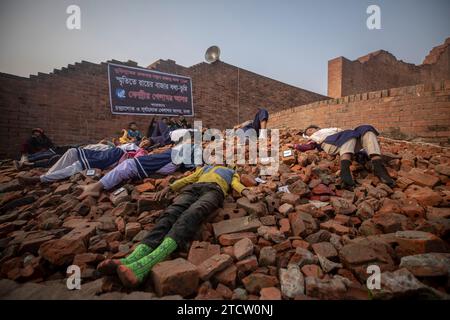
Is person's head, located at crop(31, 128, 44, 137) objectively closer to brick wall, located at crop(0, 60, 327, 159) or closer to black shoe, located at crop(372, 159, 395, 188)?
brick wall, located at crop(0, 60, 327, 159)

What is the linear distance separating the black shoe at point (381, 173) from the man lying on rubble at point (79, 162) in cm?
353

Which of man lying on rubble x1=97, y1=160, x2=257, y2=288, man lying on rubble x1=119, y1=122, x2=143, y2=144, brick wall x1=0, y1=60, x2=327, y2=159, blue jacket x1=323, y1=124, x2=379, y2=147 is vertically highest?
brick wall x1=0, y1=60, x2=327, y2=159

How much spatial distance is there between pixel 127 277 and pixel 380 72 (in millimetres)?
17668

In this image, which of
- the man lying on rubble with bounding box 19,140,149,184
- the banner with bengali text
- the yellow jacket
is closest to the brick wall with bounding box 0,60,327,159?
the banner with bengali text

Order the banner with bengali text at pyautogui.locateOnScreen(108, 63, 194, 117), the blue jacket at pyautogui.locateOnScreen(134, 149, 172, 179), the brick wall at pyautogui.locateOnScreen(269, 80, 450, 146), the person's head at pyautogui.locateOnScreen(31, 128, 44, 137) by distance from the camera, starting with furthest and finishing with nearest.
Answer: the banner with bengali text at pyautogui.locateOnScreen(108, 63, 194, 117) < the person's head at pyautogui.locateOnScreen(31, 128, 44, 137) < the brick wall at pyautogui.locateOnScreen(269, 80, 450, 146) < the blue jacket at pyautogui.locateOnScreen(134, 149, 172, 179)

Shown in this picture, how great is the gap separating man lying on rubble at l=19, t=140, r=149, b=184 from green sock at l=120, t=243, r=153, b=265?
2.28 metres

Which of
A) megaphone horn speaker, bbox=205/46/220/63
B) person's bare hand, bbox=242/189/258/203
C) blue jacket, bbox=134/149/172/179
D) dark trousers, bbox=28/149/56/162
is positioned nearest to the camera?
person's bare hand, bbox=242/189/258/203

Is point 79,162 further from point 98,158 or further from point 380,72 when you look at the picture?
point 380,72

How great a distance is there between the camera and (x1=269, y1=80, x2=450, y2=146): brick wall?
14.5 feet

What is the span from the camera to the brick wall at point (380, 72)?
12.2 metres

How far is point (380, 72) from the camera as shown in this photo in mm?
13766

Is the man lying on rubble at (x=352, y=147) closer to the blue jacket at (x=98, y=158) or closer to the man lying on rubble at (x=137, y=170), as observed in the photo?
the man lying on rubble at (x=137, y=170)

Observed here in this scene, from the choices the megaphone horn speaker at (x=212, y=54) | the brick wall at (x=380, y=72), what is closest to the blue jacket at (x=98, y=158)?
the megaphone horn speaker at (x=212, y=54)

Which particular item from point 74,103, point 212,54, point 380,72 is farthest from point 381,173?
point 380,72
